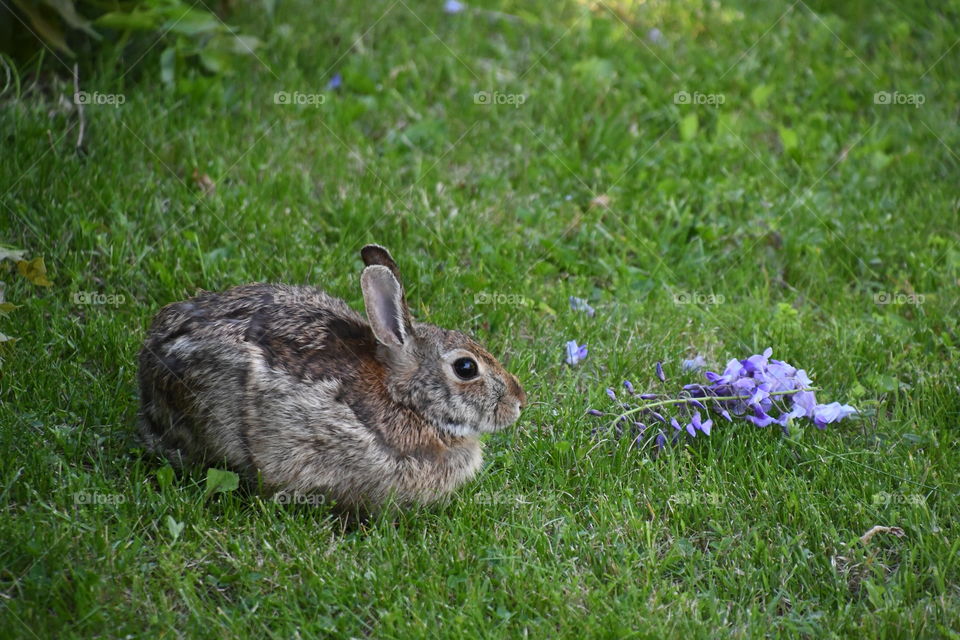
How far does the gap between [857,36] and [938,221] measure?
2399 millimetres

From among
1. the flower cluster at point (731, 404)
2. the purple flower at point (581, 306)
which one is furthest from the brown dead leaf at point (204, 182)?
the flower cluster at point (731, 404)

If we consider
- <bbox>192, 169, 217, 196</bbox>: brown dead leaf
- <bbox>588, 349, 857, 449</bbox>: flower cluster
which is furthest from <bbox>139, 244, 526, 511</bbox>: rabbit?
<bbox>192, 169, 217, 196</bbox>: brown dead leaf

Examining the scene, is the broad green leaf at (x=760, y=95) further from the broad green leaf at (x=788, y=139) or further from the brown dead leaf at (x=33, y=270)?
the brown dead leaf at (x=33, y=270)

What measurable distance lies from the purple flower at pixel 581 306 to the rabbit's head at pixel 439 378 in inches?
49.0

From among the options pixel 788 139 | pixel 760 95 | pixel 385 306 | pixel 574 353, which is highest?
pixel 760 95

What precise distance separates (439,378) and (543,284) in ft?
5.41

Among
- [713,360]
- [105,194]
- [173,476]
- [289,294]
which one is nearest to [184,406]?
[173,476]

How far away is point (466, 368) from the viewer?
4445 mm

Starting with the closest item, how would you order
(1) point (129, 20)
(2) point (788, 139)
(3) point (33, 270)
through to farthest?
(3) point (33, 270) → (1) point (129, 20) → (2) point (788, 139)

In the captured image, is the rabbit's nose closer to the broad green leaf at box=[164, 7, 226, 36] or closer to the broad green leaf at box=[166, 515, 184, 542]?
the broad green leaf at box=[166, 515, 184, 542]

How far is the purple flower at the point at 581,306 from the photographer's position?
18.5ft

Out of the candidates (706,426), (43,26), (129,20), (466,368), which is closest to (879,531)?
(706,426)

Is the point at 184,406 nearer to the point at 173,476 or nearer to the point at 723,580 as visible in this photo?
the point at 173,476

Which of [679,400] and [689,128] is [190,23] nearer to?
[689,128]
